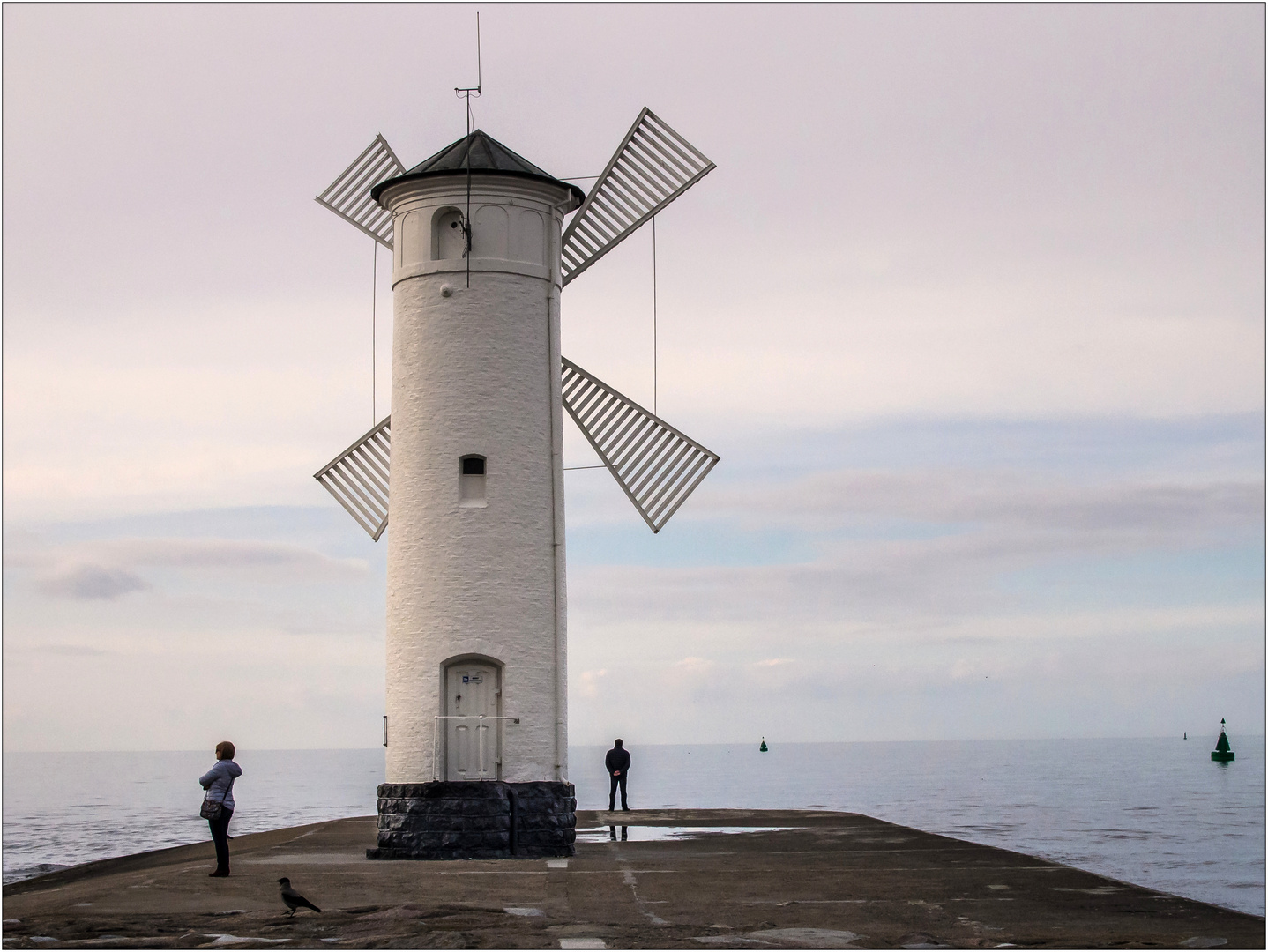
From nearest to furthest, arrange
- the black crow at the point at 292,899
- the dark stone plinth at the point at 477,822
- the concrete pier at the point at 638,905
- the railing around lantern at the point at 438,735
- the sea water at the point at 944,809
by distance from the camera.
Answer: the concrete pier at the point at 638,905
the black crow at the point at 292,899
the dark stone plinth at the point at 477,822
the railing around lantern at the point at 438,735
the sea water at the point at 944,809

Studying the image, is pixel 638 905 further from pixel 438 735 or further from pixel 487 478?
pixel 487 478

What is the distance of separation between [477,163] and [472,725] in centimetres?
638

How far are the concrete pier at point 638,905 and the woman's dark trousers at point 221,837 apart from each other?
0.21 m

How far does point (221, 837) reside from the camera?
14.2m

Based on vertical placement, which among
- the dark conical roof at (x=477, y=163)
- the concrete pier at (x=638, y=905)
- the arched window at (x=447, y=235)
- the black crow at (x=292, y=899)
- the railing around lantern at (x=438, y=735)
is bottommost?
the concrete pier at (x=638, y=905)

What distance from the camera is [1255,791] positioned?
57719 millimetres

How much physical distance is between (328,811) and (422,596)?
2880cm

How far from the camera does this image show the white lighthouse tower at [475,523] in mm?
17062

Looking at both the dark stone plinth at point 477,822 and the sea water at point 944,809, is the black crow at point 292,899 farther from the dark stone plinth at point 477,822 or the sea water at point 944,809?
the sea water at point 944,809

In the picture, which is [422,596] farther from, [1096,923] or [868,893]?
[1096,923]

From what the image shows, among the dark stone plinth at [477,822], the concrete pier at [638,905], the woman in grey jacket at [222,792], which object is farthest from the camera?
the dark stone plinth at [477,822]

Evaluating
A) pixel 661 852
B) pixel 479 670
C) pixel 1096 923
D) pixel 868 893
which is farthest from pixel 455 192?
pixel 1096 923

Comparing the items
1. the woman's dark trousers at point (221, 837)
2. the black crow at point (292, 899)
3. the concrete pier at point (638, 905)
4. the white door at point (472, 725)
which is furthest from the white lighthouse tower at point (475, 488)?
the black crow at point (292, 899)

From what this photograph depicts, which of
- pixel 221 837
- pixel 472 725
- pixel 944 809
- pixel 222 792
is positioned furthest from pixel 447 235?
pixel 944 809
